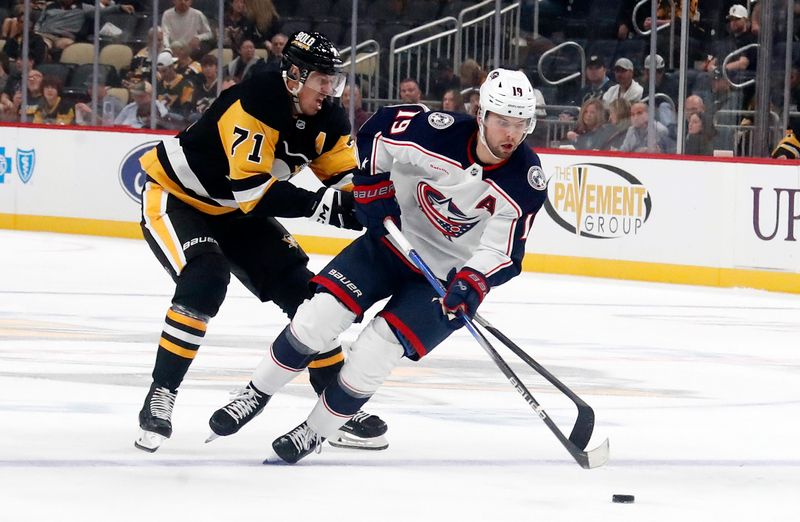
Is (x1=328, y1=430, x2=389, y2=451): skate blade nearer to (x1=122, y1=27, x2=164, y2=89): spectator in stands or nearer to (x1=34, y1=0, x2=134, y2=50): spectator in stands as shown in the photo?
(x1=122, y1=27, x2=164, y2=89): spectator in stands

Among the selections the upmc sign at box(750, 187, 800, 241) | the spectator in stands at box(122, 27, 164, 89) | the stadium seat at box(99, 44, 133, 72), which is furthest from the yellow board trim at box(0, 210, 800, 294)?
the stadium seat at box(99, 44, 133, 72)

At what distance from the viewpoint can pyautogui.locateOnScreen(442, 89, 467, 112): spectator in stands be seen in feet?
32.7

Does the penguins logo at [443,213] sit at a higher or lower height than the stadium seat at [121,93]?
higher

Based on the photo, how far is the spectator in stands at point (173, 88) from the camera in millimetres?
10766

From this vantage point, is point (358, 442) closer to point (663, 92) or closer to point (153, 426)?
point (153, 426)

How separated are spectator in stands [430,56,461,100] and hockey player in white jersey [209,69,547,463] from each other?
5.99m

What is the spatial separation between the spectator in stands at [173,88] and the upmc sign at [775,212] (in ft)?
13.2

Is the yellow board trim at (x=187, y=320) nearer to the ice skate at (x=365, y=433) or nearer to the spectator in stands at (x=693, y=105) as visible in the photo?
the ice skate at (x=365, y=433)

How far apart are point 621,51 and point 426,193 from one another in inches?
226

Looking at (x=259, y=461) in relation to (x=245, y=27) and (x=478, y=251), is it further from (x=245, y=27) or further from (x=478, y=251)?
(x=245, y=27)

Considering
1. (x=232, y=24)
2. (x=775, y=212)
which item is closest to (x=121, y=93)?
(x=232, y=24)

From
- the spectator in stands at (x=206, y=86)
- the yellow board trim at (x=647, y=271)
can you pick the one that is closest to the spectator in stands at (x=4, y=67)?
the spectator in stands at (x=206, y=86)

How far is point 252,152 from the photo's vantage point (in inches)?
160

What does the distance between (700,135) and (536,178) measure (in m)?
5.55
